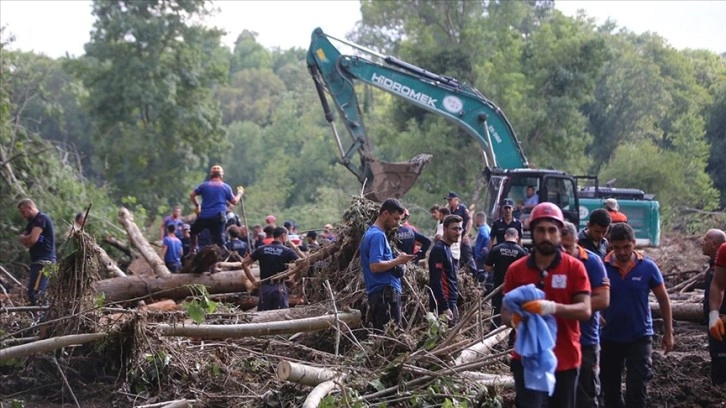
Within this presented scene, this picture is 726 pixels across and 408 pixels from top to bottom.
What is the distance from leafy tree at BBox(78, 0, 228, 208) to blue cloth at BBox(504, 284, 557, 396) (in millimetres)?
32885

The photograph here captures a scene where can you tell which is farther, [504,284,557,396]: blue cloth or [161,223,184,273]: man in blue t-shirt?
[161,223,184,273]: man in blue t-shirt

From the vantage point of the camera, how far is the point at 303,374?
24.4 ft

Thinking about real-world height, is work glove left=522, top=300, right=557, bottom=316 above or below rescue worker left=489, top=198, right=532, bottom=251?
below

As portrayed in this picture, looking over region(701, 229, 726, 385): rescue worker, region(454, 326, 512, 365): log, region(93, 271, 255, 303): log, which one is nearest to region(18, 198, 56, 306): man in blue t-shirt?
region(93, 271, 255, 303): log

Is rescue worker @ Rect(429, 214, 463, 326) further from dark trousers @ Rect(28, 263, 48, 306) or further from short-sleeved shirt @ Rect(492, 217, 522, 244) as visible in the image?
dark trousers @ Rect(28, 263, 48, 306)

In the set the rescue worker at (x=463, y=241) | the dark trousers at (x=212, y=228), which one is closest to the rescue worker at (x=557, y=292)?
the rescue worker at (x=463, y=241)

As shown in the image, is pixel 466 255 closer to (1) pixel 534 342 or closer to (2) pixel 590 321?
(2) pixel 590 321

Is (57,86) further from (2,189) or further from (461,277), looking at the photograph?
(461,277)

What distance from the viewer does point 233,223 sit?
17.9 meters

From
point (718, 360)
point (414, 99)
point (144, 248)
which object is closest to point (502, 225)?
point (718, 360)

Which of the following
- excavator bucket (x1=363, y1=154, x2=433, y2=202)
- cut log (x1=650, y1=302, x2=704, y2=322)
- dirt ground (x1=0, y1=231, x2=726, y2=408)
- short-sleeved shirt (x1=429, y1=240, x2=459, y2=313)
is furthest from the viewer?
excavator bucket (x1=363, y1=154, x2=433, y2=202)

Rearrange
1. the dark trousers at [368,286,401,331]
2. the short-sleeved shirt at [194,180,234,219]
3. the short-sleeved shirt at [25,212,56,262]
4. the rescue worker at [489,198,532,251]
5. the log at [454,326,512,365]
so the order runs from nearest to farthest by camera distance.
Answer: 1. the log at [454,326,512,365]
2. the dark trousers at [368,286,401,331]
3. the short-sleeved shirt at [25,212,56,262]
4. the rescue worker at [489,198,532,251]
5. the short-sleeved shirt at [194,180,234,219]

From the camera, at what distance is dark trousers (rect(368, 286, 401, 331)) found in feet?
29.6

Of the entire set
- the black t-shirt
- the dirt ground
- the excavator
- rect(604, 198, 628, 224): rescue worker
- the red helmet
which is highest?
the excavator
